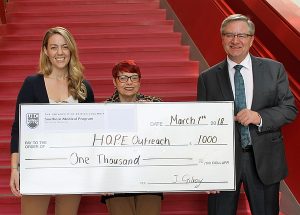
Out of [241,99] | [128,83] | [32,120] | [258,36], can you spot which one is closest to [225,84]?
[241,99]

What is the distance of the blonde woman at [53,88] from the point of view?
269 centimetres

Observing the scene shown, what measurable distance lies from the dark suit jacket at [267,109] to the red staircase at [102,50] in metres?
0.85

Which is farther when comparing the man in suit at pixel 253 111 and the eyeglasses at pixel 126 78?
the eyeglasses at pixel 126 78

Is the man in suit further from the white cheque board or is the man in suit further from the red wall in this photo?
the red wall

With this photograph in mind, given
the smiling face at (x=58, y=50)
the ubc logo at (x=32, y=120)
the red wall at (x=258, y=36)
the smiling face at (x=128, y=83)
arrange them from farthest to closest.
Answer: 1. the red wall at (x=258, y=36)
2. the smiling face at (x=128, y=83)
3. the smiling face at (x=58, y=50)
4. the ubc logo at (x=32, y=120)

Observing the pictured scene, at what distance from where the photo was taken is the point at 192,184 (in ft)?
8.86

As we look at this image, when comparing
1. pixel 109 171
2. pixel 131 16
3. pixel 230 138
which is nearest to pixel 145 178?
pixel 109 171

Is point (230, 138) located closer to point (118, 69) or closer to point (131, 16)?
point (118, 69)

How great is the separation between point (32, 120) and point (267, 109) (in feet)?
4.06

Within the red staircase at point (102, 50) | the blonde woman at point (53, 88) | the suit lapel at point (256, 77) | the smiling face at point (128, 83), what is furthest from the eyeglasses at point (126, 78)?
the red staircase at point (102, 50)

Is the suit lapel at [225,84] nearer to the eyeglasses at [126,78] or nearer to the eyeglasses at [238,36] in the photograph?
the eyeglasses at [238,36]

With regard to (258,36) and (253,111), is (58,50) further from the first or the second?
(258,36)

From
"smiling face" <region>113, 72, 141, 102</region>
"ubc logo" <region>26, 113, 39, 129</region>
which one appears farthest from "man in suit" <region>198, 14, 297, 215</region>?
"ubc logo" <region>26, 113, 39, 129</region>

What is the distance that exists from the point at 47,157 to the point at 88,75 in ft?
6.96
